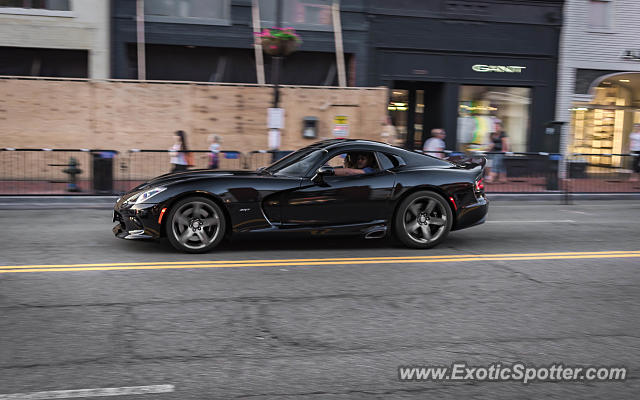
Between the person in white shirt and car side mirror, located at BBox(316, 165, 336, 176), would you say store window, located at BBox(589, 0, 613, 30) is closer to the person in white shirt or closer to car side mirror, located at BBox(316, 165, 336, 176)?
the person in white shirt

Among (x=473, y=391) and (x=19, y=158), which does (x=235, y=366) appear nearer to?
(x=473, y=391)

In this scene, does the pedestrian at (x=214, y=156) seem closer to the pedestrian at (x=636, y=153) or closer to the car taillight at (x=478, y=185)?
the car taillight at (x=478, y=185)

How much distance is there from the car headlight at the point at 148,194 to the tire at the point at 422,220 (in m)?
2.97

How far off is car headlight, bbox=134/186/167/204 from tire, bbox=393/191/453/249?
2.97m

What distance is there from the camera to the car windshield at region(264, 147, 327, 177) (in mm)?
8047

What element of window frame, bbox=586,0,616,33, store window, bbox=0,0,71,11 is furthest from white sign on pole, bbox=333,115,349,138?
window frame, bbox=586,0,616,33

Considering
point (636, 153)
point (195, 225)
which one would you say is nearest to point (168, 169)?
point (195, 225)

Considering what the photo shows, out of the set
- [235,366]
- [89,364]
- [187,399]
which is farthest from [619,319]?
[89,364]

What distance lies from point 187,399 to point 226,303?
6.35 ft

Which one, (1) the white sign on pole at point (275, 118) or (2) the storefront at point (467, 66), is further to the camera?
(2) the storefront at point (467, 66)

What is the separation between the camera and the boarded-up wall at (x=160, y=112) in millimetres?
17188

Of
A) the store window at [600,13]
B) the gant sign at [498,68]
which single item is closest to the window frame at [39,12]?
the gant sign at [498,68]

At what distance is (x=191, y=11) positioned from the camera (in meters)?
19.1

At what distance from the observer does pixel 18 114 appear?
17.1m
